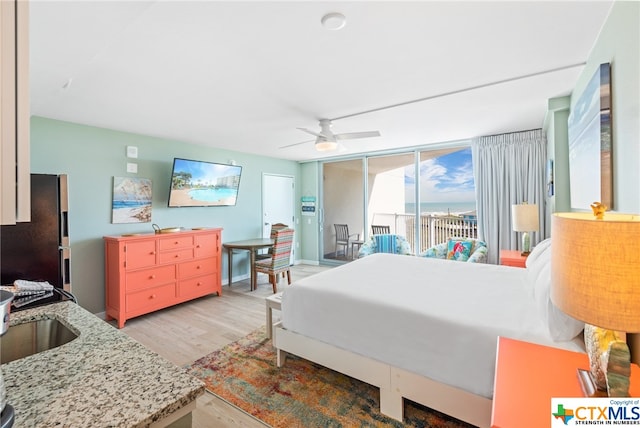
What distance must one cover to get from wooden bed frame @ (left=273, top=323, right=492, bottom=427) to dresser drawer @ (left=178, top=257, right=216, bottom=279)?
7.24ft

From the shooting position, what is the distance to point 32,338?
4.11 feet

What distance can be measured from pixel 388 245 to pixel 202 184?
322 centimetres

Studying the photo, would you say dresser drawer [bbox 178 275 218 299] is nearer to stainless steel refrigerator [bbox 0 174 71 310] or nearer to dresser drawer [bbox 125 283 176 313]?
dresser drawer [bbox 125 283 176 313]

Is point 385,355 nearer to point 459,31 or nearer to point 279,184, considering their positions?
point 459,31

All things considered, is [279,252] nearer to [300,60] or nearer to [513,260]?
[300,60]

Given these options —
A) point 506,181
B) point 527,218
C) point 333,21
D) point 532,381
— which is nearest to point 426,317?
point 532,381

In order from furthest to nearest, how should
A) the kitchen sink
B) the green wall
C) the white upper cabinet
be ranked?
the green wall
the kitchen sink
the white upper cabinet

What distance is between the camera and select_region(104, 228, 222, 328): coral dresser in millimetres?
3320

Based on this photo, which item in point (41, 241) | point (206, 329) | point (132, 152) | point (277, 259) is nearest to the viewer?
point (41, 241)

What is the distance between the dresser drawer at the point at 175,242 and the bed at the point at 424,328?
2.18 metres

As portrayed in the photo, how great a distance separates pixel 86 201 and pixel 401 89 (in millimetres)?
3755

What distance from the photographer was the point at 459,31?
170 cm

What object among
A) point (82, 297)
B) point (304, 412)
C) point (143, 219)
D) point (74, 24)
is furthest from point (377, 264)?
point (82, 297)

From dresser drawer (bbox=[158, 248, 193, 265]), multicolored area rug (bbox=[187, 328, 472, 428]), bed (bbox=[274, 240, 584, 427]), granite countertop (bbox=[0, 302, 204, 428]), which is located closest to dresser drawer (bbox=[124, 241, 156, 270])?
dresser drawer (bbox=[158, 248, 193, 265])
